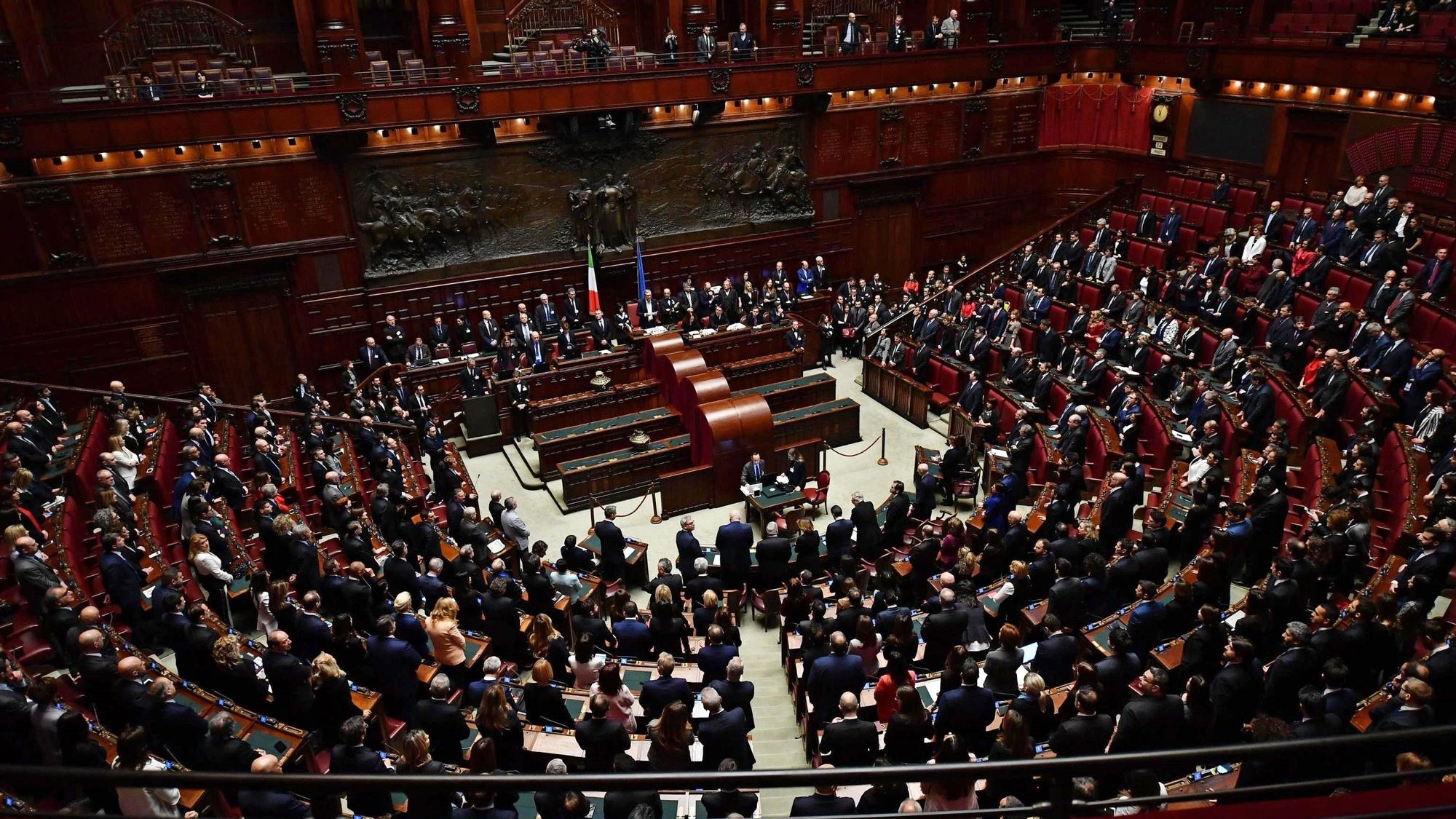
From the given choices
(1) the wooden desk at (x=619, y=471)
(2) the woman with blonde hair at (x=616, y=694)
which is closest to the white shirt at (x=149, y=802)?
(2) the woman with blonde hair at (x=616, y=694)

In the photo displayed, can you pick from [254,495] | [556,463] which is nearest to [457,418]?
[556,463]

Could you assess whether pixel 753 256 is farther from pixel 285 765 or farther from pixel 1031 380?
pixel 285 765

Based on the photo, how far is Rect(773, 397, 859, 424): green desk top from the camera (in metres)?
14.7

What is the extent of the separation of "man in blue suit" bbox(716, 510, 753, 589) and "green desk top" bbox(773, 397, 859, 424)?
4.77m

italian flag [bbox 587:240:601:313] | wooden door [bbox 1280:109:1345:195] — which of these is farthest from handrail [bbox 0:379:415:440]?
wooden door [bbox 1280:109:1345:195]

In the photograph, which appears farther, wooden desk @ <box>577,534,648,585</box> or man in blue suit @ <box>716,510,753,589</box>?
wooden desk @ <box>577,534,648,585</box>

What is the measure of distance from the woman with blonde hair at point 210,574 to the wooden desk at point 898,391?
1086cm

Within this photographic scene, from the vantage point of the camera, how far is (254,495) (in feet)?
36.9

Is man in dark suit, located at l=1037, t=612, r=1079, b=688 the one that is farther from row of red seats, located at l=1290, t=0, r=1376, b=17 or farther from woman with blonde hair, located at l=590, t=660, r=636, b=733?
row of red seats, located at l=1290, t=0, r=1376, b=17

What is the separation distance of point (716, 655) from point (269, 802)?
3.28 meters

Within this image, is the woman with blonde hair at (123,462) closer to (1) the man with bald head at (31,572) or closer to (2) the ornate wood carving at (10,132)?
(1) the man with bald head at (31,572)

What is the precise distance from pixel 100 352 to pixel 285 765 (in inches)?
476

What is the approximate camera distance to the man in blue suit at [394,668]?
22.2 feet

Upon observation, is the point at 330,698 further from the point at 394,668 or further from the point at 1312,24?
the point at 1312,24
